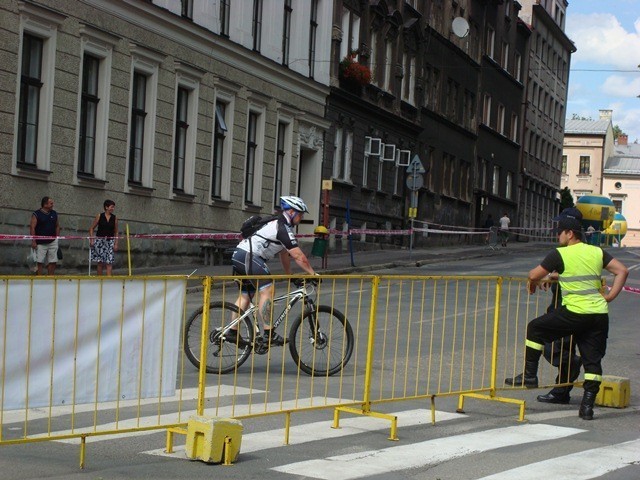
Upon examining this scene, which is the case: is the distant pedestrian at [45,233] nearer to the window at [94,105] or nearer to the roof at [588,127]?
the window at [94,105]

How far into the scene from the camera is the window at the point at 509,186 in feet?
231

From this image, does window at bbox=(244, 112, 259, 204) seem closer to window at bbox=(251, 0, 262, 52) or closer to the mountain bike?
window at bbox=(251, 0, 262, 52)

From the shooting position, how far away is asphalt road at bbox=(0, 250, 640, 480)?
7910mm

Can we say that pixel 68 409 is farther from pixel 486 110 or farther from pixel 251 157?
pixel 486 110

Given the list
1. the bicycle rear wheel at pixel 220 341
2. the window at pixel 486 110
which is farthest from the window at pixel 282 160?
the window at pixel 486 110

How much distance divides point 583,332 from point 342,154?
30.5 metres

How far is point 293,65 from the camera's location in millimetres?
36562

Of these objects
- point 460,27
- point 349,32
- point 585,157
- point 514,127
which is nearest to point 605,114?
point 585,157

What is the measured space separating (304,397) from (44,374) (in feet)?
12.4

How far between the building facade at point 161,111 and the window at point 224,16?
62 millimetres

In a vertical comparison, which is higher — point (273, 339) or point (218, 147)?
point (218, 147)

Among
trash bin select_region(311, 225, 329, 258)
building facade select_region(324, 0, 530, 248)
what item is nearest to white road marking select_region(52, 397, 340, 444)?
trash bin select_region(311, 225, 329, 258)

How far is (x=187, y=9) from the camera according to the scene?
29812 mm

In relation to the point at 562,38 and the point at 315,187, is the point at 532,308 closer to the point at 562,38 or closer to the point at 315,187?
the point at 315,187
